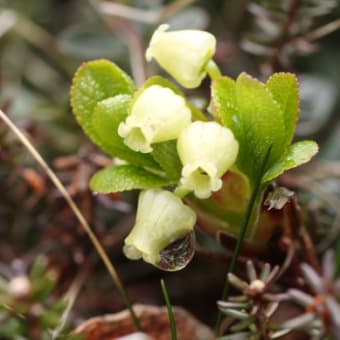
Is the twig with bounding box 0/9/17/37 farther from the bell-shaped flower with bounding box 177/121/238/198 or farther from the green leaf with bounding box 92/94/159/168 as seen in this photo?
the bell-shaped flower with bounding box 177/121/238/198

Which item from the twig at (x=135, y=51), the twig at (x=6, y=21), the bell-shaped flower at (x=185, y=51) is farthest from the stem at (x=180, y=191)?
the twig at (x=6, y=21)

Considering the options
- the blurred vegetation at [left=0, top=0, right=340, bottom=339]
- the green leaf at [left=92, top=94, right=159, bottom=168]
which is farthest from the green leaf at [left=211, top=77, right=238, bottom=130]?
the blurred vegetation at [left=0, top=0, right=340, bottom=339]

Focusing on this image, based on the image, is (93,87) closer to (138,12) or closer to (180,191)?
(180,191)

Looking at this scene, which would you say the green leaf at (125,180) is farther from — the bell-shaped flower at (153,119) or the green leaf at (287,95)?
the green leaf at (287,95)

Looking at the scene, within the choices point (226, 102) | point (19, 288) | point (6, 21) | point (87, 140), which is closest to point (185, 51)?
point (226, 102)

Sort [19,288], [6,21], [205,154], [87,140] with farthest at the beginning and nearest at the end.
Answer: [6,21]
[87,140]
[19,288]
[205,154]

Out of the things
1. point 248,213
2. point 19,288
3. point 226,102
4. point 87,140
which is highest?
point 226,102

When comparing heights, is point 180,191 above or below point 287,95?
below
